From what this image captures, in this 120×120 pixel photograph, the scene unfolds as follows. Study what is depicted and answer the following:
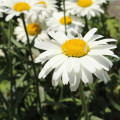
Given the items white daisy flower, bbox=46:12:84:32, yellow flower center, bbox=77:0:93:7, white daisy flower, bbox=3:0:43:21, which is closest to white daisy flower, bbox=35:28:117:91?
white daisy flower, bbox=3:0:43:21

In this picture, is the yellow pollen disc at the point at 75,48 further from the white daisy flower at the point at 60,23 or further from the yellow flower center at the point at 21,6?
the white daisy flower at the point at 60,23

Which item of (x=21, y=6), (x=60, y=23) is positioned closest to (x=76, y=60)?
(x=21, y=6)

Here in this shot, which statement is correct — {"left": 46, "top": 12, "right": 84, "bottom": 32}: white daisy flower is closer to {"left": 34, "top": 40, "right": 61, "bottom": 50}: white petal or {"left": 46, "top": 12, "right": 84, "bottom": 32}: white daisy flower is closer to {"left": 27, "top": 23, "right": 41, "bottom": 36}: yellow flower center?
{"left": 27, "top": 23, "right": 41, "bottom": 36}: yellow flower center

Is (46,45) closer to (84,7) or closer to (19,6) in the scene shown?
(19,6)

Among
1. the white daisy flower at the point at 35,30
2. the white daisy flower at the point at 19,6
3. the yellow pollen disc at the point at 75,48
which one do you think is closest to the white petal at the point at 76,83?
the yellow pollen disc at the point at 75,48

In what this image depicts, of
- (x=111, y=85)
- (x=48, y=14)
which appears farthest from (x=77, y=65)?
(x=48, y=14)

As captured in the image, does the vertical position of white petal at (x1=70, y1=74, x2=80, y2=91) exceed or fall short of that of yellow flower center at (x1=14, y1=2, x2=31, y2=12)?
it falls short

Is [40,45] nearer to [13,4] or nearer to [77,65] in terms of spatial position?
[77,65]
